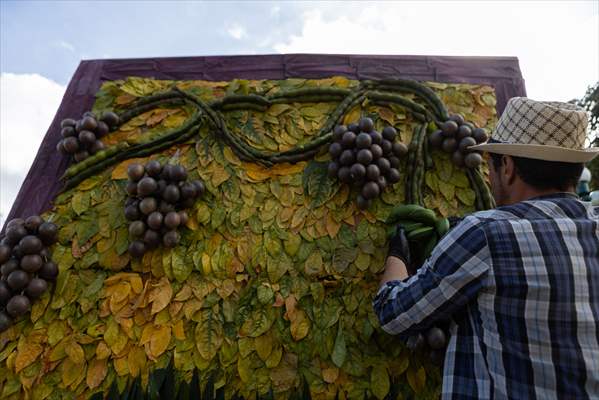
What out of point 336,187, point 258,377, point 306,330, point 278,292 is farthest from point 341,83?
point 258,377

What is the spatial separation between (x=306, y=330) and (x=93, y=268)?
91 centimetres

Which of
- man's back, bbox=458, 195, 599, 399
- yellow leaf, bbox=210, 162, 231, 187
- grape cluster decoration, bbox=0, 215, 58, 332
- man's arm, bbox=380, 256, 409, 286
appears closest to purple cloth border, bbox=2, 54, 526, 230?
grape cluster decoration, bbox=0, 215, 58, 332

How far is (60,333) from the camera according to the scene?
4.63ft

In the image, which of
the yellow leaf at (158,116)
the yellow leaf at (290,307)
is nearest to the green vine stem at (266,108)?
the yellow leaf at (158,116)

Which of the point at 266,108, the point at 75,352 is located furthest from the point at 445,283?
the point at 75,352

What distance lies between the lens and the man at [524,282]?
0.76m

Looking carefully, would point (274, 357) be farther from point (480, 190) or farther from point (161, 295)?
point (480, 190)

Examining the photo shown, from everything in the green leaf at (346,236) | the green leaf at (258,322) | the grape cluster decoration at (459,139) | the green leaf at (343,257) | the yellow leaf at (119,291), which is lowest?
the green leaf at (258,322)

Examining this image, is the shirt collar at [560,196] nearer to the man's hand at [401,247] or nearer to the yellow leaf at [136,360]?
the man's hand at [401,247]

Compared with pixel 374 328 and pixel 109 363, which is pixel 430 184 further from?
pixel 109 363

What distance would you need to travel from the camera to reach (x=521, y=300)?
0.79 m

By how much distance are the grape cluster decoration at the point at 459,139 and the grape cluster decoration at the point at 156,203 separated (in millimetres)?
1037

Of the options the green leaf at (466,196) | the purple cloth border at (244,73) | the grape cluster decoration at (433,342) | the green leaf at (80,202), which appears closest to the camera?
the grape cluster decoration at (433,342)

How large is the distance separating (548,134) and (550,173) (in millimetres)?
96
